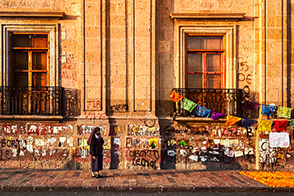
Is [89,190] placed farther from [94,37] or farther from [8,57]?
[8,57]

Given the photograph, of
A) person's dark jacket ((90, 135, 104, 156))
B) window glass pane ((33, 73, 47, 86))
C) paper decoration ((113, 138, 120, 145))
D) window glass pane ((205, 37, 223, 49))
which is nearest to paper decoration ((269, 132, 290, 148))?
window glass pane ((205, 37, 223, 49))

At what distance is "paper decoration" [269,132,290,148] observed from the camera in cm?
919

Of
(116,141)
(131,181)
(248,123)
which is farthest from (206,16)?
(131,181)

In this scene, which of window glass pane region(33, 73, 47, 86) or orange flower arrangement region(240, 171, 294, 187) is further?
window glass pane region(33, 73, 47, 86)

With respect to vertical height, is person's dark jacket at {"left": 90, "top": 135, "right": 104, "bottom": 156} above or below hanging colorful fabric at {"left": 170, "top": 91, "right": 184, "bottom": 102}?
below

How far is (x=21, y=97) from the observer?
9227 millimetres

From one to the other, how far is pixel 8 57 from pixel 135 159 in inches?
220

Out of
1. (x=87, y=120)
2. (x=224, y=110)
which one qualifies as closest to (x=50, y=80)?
(x=87, y=120)

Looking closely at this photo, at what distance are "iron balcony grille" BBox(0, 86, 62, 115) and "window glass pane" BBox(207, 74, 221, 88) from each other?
5162mm

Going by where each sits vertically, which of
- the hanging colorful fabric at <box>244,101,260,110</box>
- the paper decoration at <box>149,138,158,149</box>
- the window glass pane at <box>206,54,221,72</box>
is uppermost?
the window glass pane at <box>206,54,221,72</box>

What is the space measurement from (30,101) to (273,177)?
803cm

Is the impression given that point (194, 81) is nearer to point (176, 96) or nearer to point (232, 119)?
point (176, 96)

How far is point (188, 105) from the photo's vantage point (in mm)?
9227

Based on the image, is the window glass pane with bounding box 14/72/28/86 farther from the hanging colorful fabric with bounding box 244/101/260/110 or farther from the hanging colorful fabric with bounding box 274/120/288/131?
the hanging colorful fabric with bounding box 274/120/288/131
